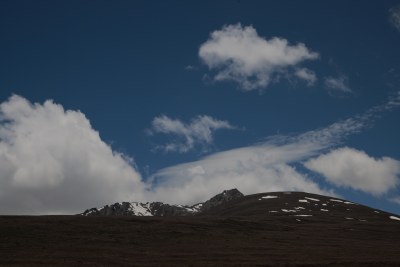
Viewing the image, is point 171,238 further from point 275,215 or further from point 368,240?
point 275,215

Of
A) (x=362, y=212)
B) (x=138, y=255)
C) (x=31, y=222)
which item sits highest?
(x=362, y=212)

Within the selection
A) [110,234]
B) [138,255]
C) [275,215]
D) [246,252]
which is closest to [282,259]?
[246,252]

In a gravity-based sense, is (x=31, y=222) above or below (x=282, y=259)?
above

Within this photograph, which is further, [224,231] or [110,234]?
[224,231]

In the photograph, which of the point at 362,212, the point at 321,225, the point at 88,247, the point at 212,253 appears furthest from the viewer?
the point at 362,212

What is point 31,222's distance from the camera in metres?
85.1

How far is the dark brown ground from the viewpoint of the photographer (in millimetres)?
51625

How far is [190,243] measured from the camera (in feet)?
240

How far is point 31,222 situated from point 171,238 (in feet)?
93.0

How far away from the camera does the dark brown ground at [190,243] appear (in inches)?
2032

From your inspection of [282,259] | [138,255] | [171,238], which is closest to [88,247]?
[138,255]

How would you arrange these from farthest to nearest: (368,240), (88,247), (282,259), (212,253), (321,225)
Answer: (321,225) < (368,240) < (88,247) < (212,253) < (282,259)

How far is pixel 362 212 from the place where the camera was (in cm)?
15412

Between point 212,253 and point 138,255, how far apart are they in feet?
32.7
